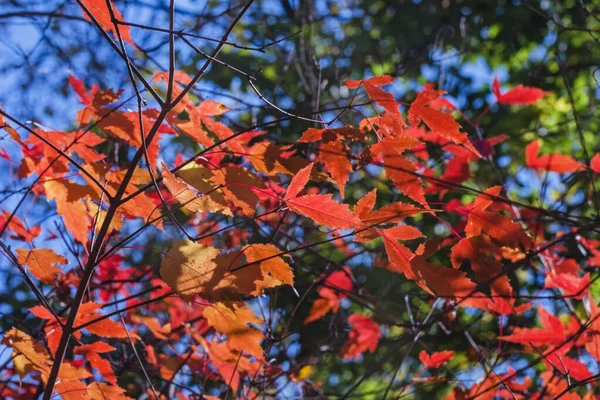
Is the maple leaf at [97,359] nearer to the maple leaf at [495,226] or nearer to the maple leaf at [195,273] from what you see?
the maple leaf at [195,273]

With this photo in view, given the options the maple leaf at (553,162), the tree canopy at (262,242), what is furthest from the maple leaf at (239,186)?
the maple leaf at (553,162)

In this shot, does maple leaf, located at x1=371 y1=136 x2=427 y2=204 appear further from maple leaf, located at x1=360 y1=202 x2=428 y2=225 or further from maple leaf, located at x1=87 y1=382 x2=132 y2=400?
maple leaf, located at x1=87 y1=382 x2=132 y2=400

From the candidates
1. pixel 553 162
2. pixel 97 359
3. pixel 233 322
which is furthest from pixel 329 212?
pixel 553 162

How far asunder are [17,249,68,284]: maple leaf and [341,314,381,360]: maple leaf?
1.00m

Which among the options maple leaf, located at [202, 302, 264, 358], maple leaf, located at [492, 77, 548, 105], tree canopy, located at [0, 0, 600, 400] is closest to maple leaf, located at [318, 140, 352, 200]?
tree canopy, located at [0, 0, 600, 400]

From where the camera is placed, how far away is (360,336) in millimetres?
1923

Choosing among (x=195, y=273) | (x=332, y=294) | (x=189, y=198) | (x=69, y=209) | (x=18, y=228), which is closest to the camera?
(x=195, y=273)

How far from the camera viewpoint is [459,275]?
101 cm

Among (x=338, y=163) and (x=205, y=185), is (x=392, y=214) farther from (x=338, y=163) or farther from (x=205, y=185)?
(x=205, y=185)

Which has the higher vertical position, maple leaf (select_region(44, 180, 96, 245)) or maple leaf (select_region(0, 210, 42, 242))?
maple leaf (select_region(0, 210, 42, 242))

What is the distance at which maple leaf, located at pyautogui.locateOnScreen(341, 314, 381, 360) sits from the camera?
192 cm

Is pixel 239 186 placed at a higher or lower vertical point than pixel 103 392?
higher

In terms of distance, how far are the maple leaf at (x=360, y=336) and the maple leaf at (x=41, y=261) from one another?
1004mm

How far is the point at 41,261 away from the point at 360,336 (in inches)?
42.3
